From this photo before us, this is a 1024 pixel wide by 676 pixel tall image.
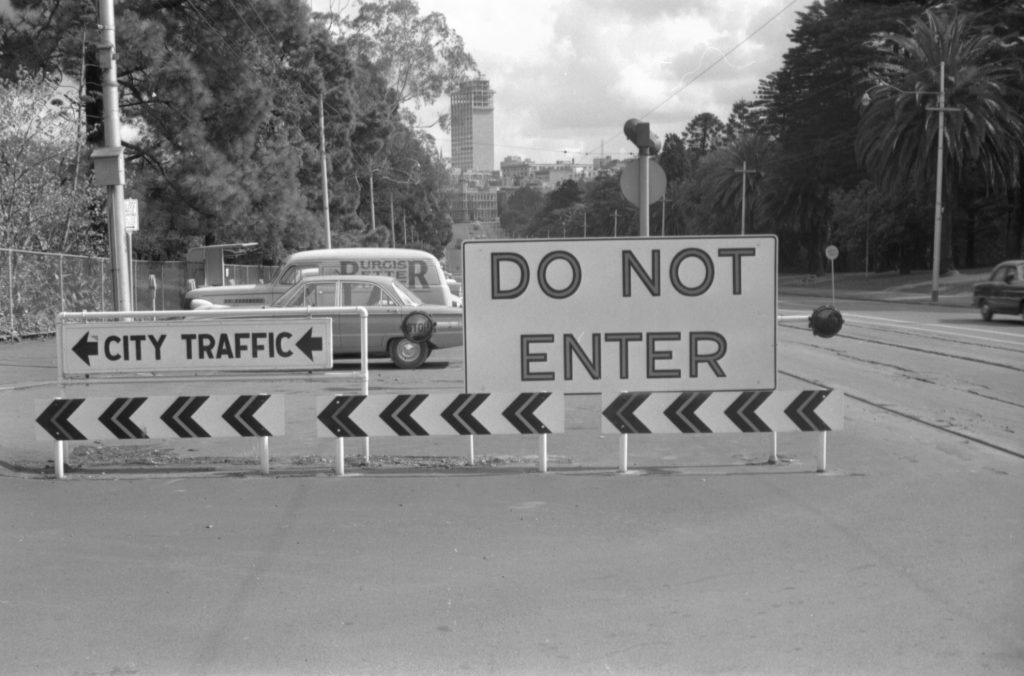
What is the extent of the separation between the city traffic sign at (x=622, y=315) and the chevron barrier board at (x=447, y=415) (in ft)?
0.90

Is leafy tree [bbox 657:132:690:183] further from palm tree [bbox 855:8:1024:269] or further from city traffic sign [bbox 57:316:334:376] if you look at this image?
city traffic sign [bbox 57:316:334:376]

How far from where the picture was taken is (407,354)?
17.8 meters

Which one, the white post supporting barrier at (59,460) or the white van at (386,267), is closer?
the white post supporting barrier at (59,460)

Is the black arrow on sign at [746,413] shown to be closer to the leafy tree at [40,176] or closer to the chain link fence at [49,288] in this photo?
the chain link fence at [49,288]

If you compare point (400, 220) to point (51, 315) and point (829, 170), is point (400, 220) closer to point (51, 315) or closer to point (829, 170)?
point (829, 170)

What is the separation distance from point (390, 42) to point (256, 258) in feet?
57.6

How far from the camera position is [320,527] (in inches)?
288

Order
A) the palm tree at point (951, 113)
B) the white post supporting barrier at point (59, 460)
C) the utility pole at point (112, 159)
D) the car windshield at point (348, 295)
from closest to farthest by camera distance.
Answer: the white post supporting barrier at point (59, 460) → the utility pole at point (112, 159) → the car windshield at point (348, 295) → the palm tree at point (951, 113)

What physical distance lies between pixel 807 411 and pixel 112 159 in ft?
36.9

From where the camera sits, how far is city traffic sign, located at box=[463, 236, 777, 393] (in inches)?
358

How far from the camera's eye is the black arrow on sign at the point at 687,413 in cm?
891

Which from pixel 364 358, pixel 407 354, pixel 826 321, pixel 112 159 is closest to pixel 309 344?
pixel 364 358

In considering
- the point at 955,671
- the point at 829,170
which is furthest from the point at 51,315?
the point at 829,170

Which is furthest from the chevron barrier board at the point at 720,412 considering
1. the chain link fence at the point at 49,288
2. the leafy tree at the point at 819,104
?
the leafy tree at the point at 819,104
